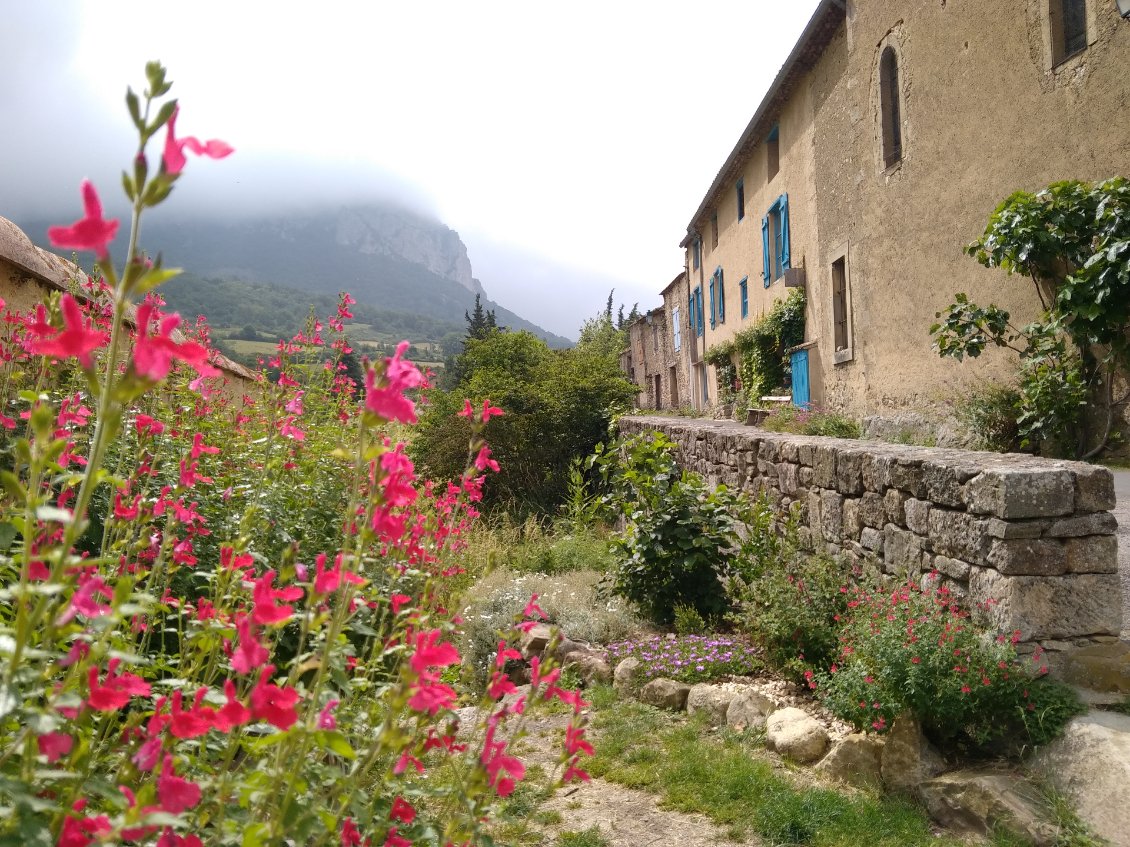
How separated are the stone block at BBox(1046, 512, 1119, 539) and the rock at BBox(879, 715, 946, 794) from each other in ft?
3.23

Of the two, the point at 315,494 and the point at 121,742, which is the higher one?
the point at 315,494

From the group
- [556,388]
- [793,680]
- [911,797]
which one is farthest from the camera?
[556,388]

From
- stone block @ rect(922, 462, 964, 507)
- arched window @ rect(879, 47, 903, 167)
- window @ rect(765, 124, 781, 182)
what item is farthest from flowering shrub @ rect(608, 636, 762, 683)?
window @ rect(765, 124, 781, 182)

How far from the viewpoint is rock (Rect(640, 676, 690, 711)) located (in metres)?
4.40

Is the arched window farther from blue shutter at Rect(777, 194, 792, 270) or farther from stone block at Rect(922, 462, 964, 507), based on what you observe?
stone block at Rect(922, 462, 964, 507)

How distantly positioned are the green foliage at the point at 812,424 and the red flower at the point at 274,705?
24.7 ft

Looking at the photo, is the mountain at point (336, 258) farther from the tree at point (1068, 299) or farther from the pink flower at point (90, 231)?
the pink flower at point (90, 231)

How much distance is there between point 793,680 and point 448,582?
1.95 meters

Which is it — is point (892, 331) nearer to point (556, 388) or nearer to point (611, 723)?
point (556, 388)

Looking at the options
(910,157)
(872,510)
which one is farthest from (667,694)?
(910,157)

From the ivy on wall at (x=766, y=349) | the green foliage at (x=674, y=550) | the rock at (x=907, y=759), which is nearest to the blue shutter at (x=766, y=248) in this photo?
the ivy on wall at (x=766, y=349)

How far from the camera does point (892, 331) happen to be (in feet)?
32.0

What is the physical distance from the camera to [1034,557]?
10.7ft

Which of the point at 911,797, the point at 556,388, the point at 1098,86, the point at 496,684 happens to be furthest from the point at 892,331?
the point at 496,684
